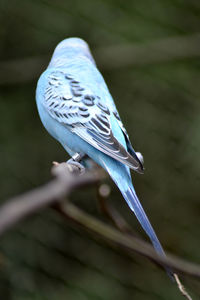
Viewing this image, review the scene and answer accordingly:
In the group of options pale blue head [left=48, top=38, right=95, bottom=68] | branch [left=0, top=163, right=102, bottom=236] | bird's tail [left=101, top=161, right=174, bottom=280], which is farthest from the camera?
pale blue head [left=48, top=38, right=95, bottom=68]

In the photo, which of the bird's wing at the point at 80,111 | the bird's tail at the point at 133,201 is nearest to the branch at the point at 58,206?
the bird's tail at the point at 133,201

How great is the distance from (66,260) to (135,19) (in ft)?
7.22

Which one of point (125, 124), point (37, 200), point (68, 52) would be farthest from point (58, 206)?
point (125, 124)

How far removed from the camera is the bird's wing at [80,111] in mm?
2676

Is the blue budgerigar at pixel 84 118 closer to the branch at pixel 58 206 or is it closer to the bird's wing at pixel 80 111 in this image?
the bird's wing at pixel 80 111

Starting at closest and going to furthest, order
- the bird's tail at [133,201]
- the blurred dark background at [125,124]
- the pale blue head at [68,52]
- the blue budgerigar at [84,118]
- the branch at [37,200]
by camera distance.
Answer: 1. the branch at [37,200]
2. the bird's tail at [133,201]
3. the blue budgerigar at [84,118]
4. the pale blue head at [68,52]
5. the blurred dark background at [125,124]

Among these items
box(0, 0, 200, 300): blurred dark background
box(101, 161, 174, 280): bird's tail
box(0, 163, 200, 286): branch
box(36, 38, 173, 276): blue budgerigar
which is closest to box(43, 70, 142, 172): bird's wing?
box(36, 38, 173, 276): blue budgerigar

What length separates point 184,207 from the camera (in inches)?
182

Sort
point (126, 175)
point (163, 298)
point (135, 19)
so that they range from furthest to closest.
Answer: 1. point (135, 19)
2. point (163, 298)
3. point (126, 175)

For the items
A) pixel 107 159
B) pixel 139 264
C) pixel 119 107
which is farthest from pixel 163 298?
pixel 107 159

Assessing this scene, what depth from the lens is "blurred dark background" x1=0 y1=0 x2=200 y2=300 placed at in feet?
14.5

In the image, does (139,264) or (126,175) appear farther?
(139,264)

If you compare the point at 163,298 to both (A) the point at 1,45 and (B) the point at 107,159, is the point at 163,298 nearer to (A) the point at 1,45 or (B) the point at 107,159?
(B) the point at 107,159

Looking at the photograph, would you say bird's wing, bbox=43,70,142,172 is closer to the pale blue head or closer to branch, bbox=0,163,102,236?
the pale blue head
